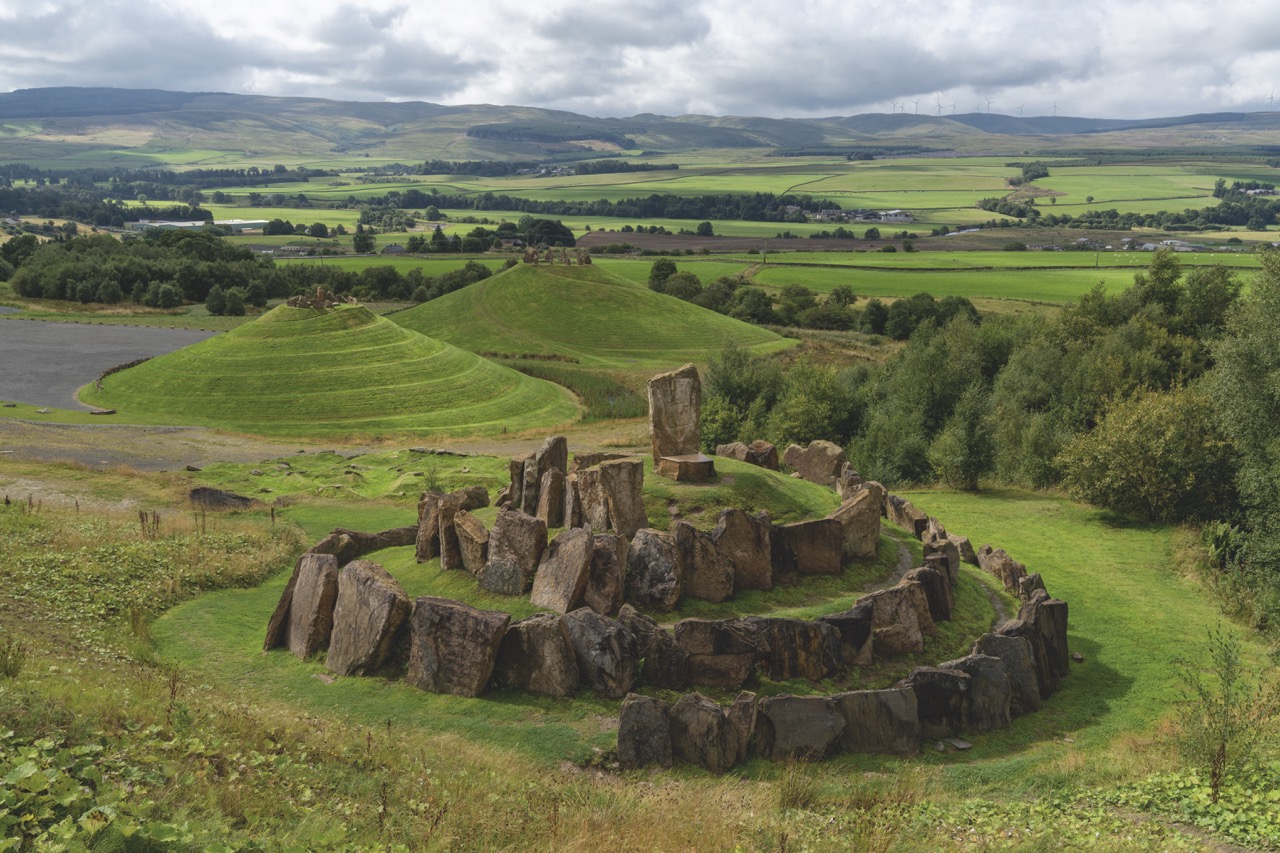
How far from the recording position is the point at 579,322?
10106 cm

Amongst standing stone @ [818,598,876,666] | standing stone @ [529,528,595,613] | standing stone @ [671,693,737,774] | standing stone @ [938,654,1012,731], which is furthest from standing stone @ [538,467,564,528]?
standing stone @ [938,654,1012,731]

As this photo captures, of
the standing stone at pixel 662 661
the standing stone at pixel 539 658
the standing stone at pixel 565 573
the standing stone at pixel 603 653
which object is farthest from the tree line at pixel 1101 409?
the standing stone at pixel 539 658

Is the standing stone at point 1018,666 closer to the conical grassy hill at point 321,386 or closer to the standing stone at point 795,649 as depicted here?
the standing stone at point 795,649

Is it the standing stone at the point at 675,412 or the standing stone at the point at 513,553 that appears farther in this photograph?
the standing stone at the point at 675,412

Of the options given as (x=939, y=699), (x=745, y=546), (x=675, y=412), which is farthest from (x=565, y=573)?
(x=939, y=699)

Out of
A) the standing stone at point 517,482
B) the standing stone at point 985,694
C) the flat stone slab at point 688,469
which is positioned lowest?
the standing stone at point 985,694

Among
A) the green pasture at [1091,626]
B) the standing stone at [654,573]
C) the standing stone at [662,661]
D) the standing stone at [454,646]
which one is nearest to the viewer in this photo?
the green pasture at [1091,626]

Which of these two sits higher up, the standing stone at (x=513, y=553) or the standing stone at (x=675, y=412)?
the standing stone at (x=675, y=412)

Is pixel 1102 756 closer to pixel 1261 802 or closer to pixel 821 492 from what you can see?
pixel 1261 802

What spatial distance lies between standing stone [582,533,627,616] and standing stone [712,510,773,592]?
262cm

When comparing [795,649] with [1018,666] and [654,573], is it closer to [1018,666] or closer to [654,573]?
[654,573]

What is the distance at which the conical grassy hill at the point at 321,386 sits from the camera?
64.1m

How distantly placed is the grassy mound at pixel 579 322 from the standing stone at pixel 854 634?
7158 centimetres

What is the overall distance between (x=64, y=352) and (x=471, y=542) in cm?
7825
